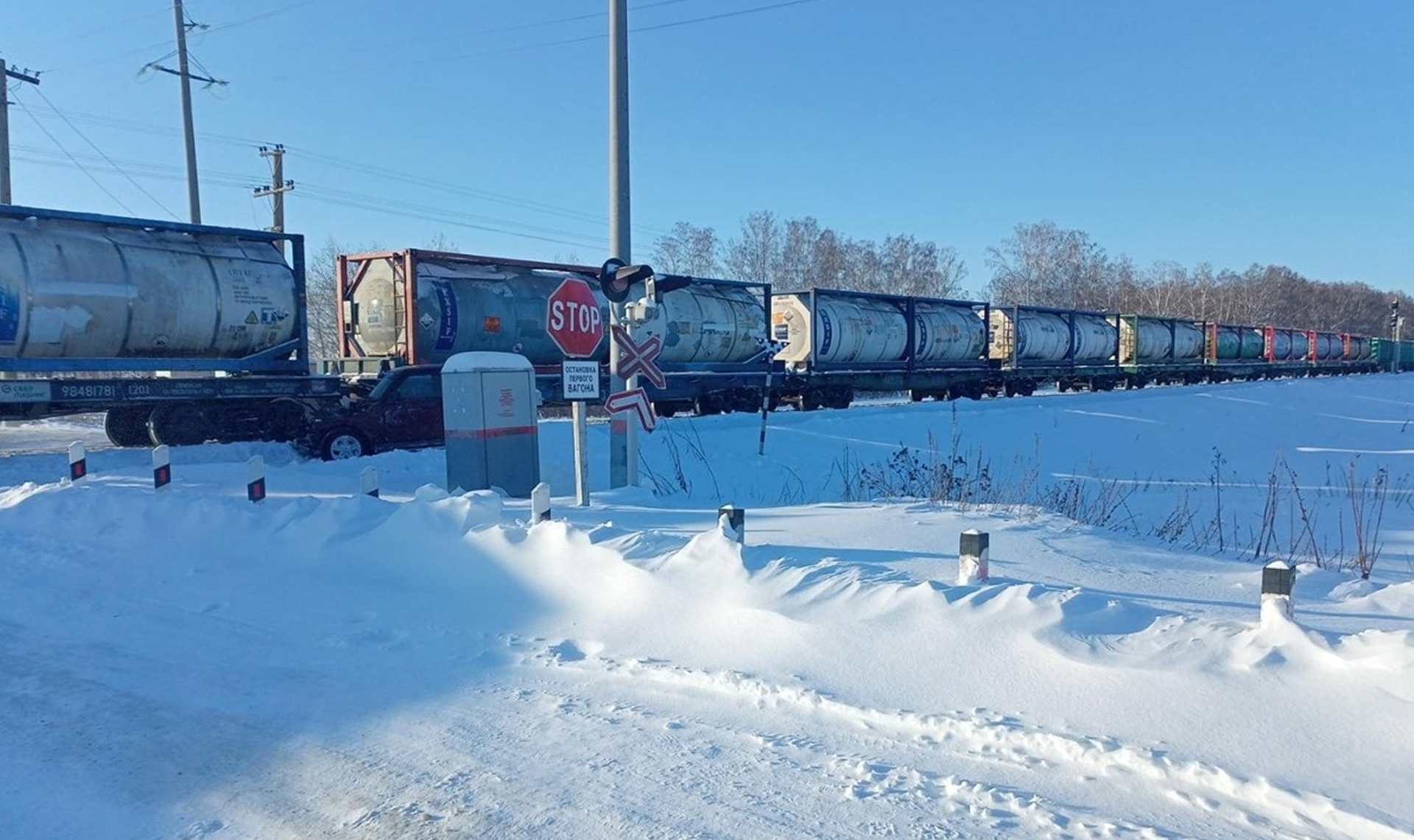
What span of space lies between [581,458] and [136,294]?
8.05 meters

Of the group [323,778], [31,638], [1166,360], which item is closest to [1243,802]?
[323,778]

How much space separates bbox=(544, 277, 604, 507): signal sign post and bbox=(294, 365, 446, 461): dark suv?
6389 mm

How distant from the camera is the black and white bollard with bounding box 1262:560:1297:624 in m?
4.36

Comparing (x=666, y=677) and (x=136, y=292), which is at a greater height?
(x=136, y=292)

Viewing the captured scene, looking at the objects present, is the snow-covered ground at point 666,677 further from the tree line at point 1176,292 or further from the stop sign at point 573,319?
the tree line at point 1176,292

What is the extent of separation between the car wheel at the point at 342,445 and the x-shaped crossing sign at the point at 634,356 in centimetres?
586

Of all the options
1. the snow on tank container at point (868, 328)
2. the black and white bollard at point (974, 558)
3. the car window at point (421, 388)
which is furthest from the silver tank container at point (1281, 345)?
the black and white bollard at point (974, 558)

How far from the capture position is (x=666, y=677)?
4.66 m

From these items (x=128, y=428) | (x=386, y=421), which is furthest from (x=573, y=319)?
(x=128, y=428)

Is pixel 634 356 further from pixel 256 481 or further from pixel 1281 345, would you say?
pixel 1281 345

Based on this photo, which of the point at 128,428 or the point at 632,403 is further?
the point at 128,428

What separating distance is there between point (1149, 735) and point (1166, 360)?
154 feet

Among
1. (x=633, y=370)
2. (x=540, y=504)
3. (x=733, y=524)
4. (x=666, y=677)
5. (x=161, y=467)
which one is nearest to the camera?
(x=666, y=677)

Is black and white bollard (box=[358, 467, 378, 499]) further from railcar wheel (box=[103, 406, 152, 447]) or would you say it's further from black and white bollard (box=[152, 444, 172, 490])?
railcar wheel (box=[103, 406, 152, 447])
